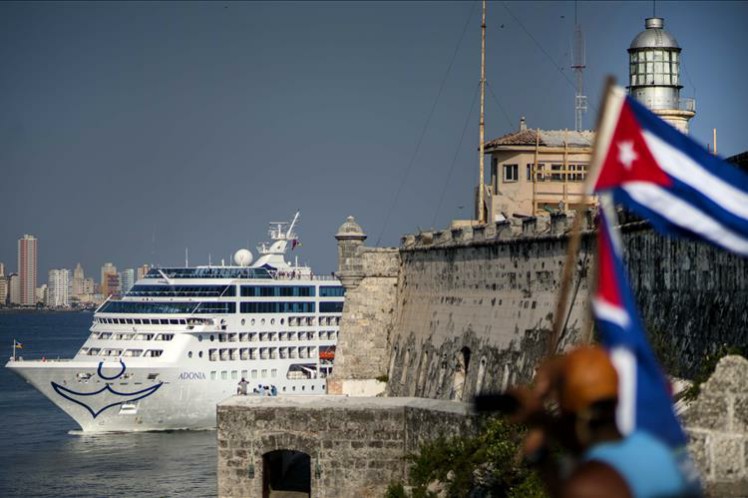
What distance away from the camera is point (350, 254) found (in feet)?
117

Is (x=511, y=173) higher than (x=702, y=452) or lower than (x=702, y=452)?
higher

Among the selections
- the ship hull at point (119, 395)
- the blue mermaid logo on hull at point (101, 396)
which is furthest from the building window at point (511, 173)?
the blue mermaid logo on hull at point (101, 396)

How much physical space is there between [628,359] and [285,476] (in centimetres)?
2061

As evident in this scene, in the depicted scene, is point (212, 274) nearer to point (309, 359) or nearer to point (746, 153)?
point (309, 359)

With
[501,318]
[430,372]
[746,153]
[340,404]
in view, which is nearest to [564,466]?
[746,153]

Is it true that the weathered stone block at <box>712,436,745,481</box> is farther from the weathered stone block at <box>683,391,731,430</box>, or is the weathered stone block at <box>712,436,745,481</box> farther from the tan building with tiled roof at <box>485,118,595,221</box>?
the tan building with tiled roof at <box>485,118,595,221</box>

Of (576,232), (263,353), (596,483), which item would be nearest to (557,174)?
(263,353)

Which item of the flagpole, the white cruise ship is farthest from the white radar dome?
the flagpole

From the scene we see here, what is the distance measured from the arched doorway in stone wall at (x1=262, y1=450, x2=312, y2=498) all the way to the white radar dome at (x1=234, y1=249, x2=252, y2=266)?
134 feet

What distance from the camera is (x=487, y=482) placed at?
17906 mm

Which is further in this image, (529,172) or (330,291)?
(330,291)

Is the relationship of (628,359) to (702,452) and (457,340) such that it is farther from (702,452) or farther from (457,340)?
(457,340)

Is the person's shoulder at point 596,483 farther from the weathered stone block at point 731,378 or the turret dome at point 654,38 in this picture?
the turret dome at point 654,38

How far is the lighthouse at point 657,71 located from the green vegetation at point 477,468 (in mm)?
15761
